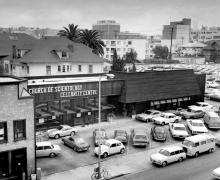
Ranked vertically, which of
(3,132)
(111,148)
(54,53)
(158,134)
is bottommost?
(111,148)

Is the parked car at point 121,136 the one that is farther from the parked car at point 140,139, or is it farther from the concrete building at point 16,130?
the concrete building at point 16,130

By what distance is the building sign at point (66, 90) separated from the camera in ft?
139

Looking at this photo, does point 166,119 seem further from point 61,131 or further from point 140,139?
point 61,131

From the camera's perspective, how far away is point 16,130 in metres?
28.1

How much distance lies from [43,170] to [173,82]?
33020 millimetres

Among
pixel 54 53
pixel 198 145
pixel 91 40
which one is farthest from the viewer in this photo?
pixel 91 40

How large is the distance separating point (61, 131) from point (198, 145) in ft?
55.1

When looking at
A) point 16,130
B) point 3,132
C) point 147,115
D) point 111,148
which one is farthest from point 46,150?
point 147,115

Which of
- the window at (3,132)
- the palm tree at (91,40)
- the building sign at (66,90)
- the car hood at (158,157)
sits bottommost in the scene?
the car hood at (158,157)

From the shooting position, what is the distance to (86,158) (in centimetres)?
3403

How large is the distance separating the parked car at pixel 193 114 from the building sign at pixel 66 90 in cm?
1532

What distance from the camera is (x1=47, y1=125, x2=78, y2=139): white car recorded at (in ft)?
132

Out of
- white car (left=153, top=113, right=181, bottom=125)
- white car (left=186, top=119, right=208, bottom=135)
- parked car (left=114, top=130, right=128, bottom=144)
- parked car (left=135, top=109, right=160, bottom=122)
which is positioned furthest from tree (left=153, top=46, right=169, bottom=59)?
parked car (left=114, top=130, right=128, bottom=144)

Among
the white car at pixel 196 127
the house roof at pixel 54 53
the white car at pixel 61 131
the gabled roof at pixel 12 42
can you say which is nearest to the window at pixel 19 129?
the white car at pixel 61 131
